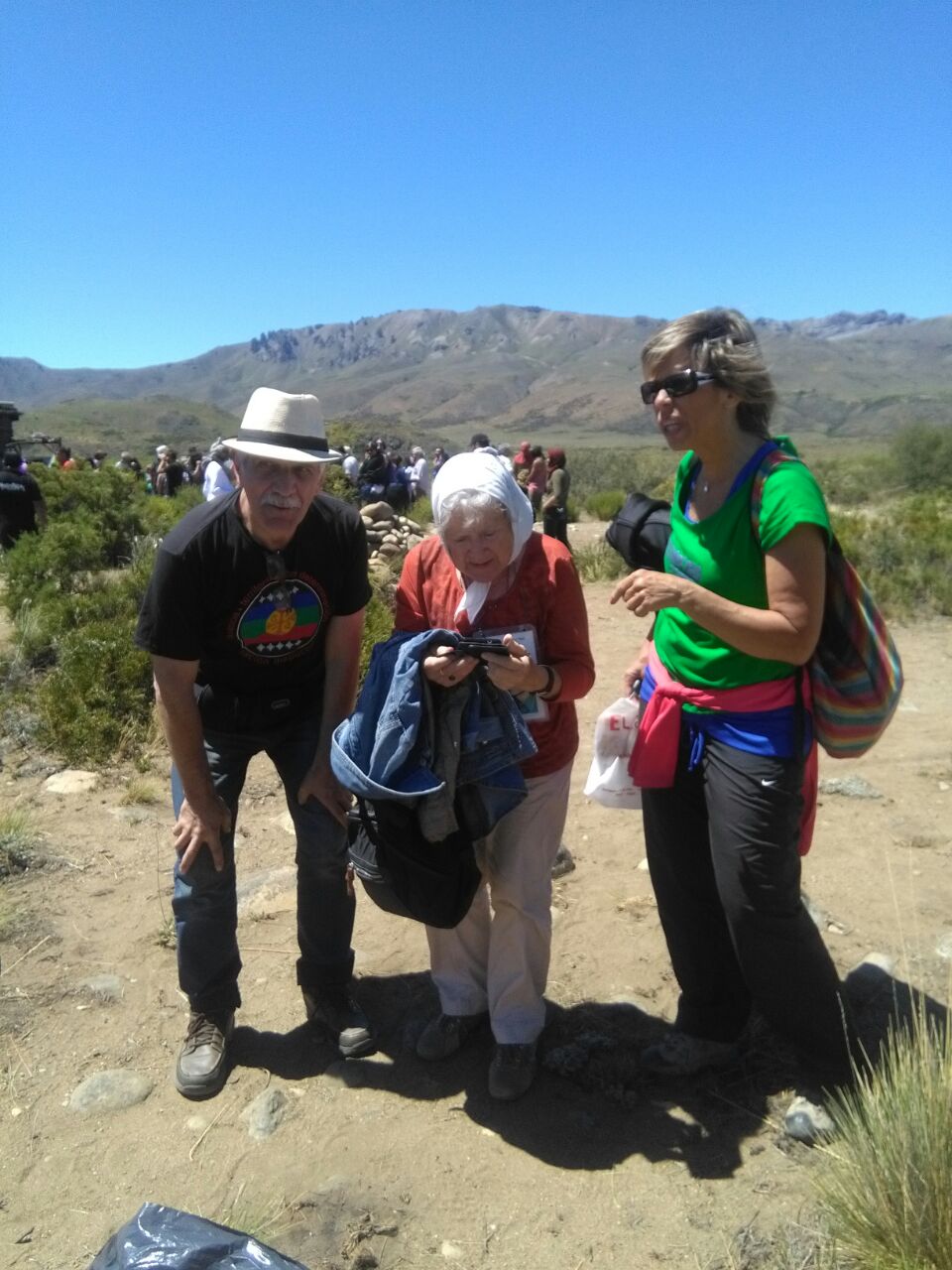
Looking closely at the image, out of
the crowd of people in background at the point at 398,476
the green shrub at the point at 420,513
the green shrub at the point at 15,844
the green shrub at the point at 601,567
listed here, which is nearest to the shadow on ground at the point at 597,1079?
the green shrub at the point at 15,844

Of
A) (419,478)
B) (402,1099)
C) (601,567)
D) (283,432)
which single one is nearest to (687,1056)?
(402,1099)

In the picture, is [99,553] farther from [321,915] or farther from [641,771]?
[641,771]

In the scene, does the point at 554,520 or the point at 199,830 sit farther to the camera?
the point at 554,520

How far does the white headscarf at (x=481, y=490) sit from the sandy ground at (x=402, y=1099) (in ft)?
4.41

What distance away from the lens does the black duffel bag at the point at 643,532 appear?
2.53 m

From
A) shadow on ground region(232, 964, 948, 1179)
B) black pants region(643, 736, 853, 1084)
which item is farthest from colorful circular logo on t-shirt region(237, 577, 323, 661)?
shadow on ground region(232, 964, 948, 1179)

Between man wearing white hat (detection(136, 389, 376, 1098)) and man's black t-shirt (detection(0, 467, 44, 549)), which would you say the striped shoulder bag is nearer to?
man wearing white hat (detection(136, 389, 376, 1098))

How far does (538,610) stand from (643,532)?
1.19 feet

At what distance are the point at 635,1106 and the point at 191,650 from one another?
1679 mm

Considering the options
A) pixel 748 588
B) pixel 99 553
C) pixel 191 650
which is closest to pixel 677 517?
pixel 748 588

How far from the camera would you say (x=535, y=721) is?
8.23ft

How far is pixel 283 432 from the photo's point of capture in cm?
248

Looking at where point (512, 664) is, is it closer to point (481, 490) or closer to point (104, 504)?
point (481, 490)

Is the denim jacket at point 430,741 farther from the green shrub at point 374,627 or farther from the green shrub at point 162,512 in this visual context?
the green shrub at point 162,512
